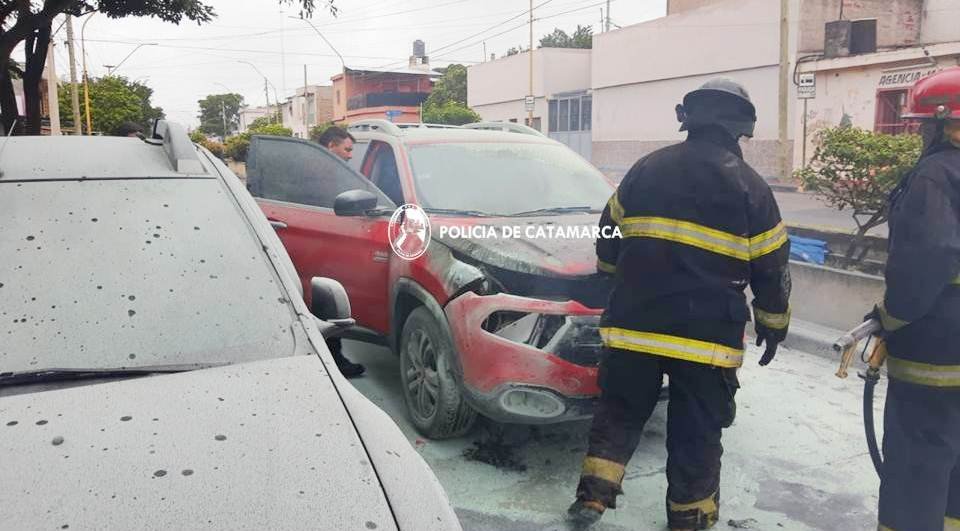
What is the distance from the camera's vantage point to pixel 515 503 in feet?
11.0

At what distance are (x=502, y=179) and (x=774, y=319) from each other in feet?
6.48

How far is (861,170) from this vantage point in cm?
657

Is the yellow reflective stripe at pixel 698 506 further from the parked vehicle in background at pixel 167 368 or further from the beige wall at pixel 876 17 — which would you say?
the beige wall at pixel 876 17

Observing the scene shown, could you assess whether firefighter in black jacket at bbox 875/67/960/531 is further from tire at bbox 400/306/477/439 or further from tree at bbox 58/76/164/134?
tree at bbox 58/76/164/134

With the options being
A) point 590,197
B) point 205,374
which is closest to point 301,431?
point 205,374

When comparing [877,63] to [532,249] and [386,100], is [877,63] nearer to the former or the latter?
[532,249]

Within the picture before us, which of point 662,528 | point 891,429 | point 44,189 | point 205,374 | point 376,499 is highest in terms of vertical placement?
point 44,189

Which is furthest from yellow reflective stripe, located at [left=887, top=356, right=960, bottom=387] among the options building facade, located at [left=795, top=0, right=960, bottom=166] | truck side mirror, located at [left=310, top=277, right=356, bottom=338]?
building facade, located at [left=795, top=0, right=960, bottom=166]

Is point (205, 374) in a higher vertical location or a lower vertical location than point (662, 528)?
higher

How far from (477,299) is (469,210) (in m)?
0.82

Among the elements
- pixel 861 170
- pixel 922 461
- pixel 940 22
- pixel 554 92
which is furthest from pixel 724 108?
pixel 554 92

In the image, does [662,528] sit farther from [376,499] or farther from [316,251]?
[316,251]

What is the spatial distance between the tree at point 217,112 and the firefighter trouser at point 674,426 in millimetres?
98662

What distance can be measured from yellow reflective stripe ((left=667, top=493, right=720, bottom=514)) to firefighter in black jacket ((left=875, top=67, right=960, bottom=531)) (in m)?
0.63
